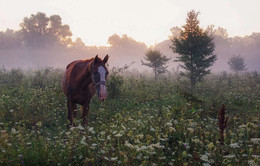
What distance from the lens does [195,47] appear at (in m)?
17.4

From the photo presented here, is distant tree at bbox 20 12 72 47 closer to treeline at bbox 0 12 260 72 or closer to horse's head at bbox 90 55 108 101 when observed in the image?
treeline at bbox 0 12 260 72

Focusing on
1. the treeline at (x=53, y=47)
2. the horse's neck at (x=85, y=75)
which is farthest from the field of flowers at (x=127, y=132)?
the treeline at (x=53, y=47)

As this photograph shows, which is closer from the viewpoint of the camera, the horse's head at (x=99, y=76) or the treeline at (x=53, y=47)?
the horse's head at (x=99, y=76)

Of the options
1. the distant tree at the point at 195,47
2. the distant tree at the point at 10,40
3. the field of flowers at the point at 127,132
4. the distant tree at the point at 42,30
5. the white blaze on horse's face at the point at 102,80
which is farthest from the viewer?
the distant tree at the point at 10,40

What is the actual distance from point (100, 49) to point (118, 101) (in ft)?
291

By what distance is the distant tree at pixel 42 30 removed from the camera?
196 ft

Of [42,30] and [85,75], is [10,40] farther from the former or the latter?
[85,75]

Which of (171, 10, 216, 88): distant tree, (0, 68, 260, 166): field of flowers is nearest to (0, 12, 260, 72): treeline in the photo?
(171, 10, 216, 88): distant tree

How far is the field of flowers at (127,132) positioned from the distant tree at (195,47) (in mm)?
6159

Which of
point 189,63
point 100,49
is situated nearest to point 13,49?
point 100,49

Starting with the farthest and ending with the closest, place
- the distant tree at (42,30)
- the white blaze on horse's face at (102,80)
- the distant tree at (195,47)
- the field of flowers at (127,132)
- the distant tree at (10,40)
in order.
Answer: the distant tree at (10,40), the distant tree at (42,30), the distant tree at (195,47), the white blaze on horse's face at (102,80), the field of flowers at (127,132)

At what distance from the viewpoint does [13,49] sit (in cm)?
6606

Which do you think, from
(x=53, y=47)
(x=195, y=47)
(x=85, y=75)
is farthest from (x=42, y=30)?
(x=85, y=75)

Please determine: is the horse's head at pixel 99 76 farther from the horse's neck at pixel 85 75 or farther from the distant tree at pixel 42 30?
the distant tree at pixel 42 30
